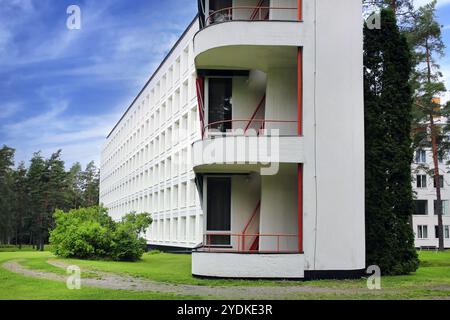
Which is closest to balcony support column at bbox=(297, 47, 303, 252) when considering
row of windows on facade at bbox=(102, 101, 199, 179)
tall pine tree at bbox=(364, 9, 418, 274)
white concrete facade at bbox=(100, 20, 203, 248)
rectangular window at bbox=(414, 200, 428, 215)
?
tall pine tree at bbox=(364, 9, 418, 274)

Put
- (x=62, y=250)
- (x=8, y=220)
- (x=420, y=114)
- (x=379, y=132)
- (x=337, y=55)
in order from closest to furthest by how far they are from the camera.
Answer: (x=337, y=55), (x=379, y=132), (x=62, y=250), (x=420, y=114), (x=8, y=220)

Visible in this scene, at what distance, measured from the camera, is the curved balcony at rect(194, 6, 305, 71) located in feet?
60.1

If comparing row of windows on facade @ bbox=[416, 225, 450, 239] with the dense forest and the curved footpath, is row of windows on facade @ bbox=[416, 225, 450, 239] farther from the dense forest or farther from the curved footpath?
the curved footpath

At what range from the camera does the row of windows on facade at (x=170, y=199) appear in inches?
1610

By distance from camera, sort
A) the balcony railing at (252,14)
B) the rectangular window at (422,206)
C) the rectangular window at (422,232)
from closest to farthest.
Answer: the balcony railing at (252,14)
the rectangular window at (422,232)
the rectangular window at (422,206)

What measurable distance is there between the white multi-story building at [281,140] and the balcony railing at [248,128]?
0.14 feet

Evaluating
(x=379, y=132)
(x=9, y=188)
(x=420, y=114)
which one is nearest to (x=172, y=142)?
(x=420, y=114)

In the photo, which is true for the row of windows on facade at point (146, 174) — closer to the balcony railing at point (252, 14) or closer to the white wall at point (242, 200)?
the white wall at point (242, 200)

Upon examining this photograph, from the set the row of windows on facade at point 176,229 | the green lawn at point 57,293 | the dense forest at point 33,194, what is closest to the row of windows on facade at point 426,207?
the row of windows on facade at point 176,229

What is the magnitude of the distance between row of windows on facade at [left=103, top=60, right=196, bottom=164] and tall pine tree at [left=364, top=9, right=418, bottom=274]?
777 inches

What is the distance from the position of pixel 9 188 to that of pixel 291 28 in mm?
62585

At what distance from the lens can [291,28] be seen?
1834 centimetres

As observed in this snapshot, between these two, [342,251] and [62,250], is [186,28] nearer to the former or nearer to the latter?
[62,250]

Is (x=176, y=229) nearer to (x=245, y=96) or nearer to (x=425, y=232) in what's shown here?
(x=245, y=96)
